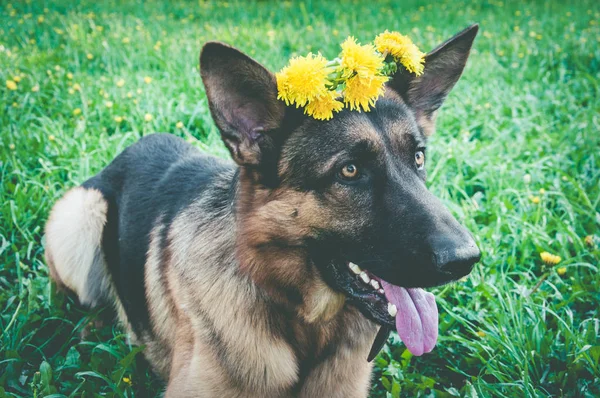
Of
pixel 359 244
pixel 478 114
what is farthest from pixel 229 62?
pixel 478 114

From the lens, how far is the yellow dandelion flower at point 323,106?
1939 mm

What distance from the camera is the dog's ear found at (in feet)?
7.54

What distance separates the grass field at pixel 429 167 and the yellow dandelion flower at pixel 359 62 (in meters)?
1.58

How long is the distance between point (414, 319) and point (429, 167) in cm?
245

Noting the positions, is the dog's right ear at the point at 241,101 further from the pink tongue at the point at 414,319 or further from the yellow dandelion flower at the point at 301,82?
the pink tongue at the point at 414,319

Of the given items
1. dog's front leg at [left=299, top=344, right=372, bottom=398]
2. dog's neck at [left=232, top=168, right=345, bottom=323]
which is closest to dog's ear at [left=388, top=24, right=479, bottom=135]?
dog's neck at [left=232, top=168, right=345, bottom=323]

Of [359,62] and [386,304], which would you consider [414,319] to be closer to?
[386,304]

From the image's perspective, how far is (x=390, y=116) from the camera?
6.93 feet

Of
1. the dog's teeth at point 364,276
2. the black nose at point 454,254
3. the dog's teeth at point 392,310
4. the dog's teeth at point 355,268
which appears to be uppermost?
the black nose at point 454,254

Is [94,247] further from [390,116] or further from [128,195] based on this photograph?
[390,116]

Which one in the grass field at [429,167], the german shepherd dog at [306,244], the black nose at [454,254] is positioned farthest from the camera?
the grass field at [429,167]

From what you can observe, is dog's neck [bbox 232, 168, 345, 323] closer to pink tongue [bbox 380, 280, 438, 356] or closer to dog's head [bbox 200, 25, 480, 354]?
dog's head [bbox 200, 25, 480, 354]

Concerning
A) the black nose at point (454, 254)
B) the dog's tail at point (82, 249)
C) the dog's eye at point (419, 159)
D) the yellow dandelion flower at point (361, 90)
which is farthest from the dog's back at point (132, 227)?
the black nose at point (454, 254)

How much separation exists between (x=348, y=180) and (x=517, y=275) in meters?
1.97
